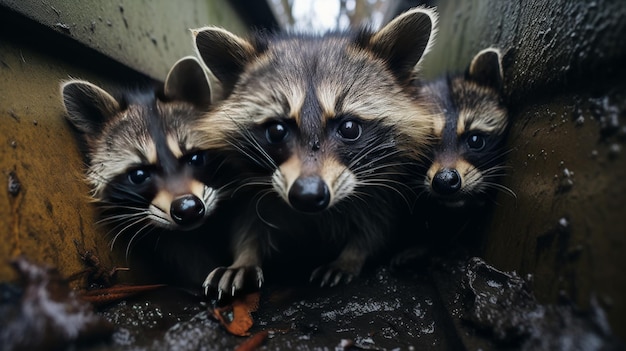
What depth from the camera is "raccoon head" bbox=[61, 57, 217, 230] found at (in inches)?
94.1

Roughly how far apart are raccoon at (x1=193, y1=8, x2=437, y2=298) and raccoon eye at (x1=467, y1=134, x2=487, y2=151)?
28 centimetres

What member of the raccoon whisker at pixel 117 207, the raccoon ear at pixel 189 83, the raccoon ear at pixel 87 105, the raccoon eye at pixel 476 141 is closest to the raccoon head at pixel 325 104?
the raccoon ear at pixel 189 83

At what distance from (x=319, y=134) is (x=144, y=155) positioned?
1.01 meters

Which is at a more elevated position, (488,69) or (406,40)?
(406,40)

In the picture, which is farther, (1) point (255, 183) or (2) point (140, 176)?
(2) point (140, 176)

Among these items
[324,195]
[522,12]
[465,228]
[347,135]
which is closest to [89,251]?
[324,195]

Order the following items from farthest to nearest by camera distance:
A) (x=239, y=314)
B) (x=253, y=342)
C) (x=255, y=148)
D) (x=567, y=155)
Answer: (x=255, y=148), (x=239, y=314), (x=253, y=342), (x=567, y=155)

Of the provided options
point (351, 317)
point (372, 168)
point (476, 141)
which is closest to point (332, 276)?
point (351, 317)

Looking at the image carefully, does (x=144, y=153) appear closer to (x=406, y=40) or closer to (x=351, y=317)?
(x=351, y=317)

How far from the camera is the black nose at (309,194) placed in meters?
1.90

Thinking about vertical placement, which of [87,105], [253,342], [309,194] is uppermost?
[87,105]

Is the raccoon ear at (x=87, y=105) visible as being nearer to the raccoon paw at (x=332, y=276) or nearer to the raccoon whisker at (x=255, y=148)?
the raccoon whisker at (x=255, y=148)

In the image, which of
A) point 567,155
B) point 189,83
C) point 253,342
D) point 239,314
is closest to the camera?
point 567,155

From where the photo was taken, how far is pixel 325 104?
2.21 metres
